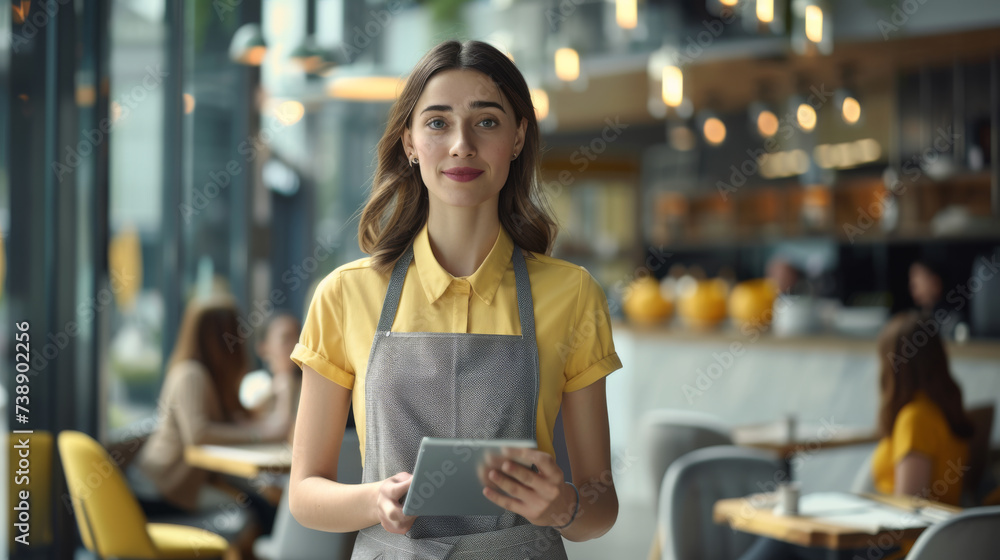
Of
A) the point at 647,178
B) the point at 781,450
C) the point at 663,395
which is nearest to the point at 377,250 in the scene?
the point at 781,450

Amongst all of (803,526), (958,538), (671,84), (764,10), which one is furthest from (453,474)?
(671,84)

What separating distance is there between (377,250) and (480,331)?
211 mm

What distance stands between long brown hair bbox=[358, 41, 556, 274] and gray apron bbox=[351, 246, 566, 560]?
15 cm

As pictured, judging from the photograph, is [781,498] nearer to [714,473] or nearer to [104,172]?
[714,473]

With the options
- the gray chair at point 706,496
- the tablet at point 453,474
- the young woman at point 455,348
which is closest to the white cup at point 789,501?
the gray chair at point 706,496

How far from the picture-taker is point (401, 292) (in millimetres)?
1291

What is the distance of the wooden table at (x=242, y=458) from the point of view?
349cm

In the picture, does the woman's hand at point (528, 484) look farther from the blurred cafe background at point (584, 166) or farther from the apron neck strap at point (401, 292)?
the blurred cafe background at point (584, 166)

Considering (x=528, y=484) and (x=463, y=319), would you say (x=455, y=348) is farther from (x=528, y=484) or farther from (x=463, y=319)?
(x=528, y=484)

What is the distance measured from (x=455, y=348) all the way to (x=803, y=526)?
5.72 ft

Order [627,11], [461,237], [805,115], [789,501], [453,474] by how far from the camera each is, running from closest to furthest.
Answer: [453,474] < [461,237] < [789,501] < [627,11] < [805,115]

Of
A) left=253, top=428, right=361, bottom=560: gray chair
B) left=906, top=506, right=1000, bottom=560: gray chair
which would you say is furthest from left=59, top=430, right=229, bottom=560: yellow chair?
left=906, top=506, right=1000, bottom=560: gray chair

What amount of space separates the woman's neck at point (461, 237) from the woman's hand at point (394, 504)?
326 mm

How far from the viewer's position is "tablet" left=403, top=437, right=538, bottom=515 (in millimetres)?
1041
